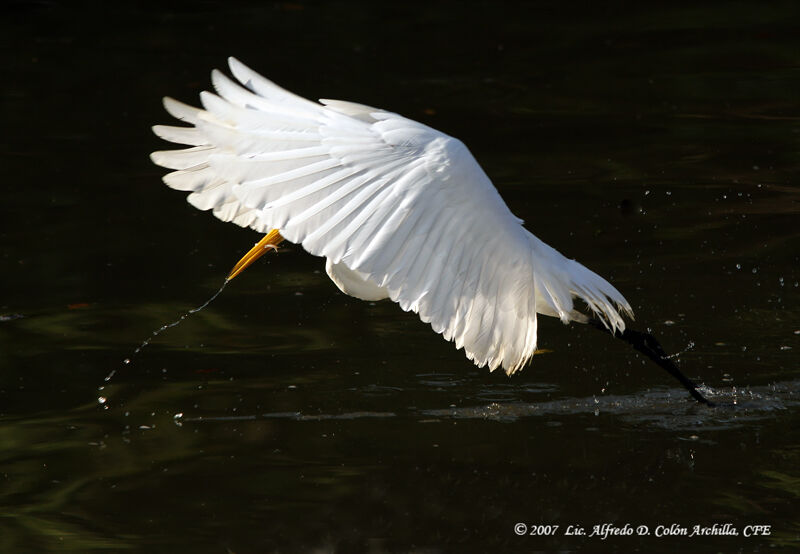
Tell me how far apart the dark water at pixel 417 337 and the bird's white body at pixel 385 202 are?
0.15 m

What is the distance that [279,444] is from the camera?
495 cm

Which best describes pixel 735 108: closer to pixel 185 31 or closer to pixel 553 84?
pixel 553 84

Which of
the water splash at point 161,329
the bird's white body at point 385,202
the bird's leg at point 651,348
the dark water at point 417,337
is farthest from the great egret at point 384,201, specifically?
the water splash at point 161,329

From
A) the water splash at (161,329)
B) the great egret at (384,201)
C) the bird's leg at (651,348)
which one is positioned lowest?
the water splash at (161,329)

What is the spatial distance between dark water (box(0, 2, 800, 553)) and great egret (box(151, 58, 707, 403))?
0.16m

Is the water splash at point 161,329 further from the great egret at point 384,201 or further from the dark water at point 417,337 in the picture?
the great egret at point 384,201

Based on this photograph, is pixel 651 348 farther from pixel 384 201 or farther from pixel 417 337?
pixel 384 201

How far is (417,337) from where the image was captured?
604cm

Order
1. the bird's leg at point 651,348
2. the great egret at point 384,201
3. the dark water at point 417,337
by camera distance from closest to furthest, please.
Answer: the great egret at point 384,201 < the dark water at point 417,337 < the bird's leg at point 651,348

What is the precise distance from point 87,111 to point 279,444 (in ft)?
19.5

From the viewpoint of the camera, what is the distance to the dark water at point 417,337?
437 centimetres

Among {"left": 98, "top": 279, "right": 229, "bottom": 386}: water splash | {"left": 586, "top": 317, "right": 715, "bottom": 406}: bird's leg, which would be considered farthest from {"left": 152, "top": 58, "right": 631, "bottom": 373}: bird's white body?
{"left": 98, "top": 279, "right": 229, "bottom": 386}: water splash

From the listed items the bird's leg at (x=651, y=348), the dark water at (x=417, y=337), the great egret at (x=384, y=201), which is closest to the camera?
the great egret at (x=384, y=201)

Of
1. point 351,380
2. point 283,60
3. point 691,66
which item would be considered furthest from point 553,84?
point 351,380
